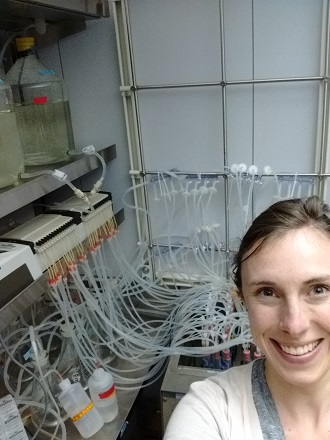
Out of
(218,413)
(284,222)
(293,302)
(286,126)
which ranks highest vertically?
(286,126)

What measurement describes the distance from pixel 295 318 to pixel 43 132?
1132mm

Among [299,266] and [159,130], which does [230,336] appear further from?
[159,130]

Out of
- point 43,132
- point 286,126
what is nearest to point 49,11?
point 43,132

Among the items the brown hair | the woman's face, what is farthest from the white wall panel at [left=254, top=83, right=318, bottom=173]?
the woman's face

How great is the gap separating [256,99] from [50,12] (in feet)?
2.61

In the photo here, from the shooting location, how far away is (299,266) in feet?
2.56

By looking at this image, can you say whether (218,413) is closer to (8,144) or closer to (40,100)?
(8,144)

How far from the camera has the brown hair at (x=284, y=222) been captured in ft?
2.75

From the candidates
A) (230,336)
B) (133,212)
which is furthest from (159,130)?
(230,336)

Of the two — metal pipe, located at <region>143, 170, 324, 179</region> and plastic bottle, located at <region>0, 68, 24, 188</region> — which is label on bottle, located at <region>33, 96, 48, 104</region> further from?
metal pipe, located at <region>143, 170, 324, 179</region>

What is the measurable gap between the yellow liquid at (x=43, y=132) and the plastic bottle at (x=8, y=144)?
143mm

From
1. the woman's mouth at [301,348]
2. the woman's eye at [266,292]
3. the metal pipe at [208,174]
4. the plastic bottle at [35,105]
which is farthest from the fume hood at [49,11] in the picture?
the woman's mouth at [301,348]

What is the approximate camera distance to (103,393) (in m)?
1.32

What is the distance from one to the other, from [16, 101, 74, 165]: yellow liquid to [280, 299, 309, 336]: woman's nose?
101 centimetres
